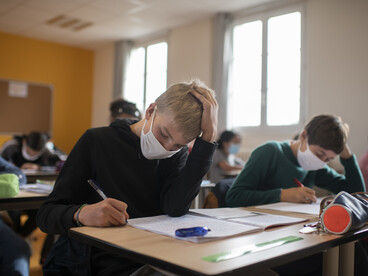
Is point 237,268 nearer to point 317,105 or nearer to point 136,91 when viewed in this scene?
point 317,105

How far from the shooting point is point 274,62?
542 cm

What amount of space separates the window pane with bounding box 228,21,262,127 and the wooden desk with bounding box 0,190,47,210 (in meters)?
4.11

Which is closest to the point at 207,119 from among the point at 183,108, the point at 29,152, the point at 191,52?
the point at 183,108

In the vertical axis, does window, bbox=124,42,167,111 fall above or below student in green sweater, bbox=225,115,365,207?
above

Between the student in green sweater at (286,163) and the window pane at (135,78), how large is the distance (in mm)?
5572

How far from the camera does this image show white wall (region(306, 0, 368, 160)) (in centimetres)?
446

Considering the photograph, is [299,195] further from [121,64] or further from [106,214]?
[121,64]

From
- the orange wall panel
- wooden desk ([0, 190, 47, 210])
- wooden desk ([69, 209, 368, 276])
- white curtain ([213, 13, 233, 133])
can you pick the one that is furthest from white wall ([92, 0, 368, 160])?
the orange wall panel

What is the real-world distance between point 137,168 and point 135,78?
6.31 meters

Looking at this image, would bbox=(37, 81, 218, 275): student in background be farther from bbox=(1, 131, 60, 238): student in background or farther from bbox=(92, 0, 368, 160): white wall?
bbox=(92, 0, 368, 160): white wall

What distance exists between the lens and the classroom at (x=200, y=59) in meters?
4.66

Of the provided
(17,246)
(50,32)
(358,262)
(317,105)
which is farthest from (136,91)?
(358,262)

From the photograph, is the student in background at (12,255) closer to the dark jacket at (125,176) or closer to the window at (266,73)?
the dark jacket at (125,176)

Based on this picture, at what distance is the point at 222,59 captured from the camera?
5.75 m
